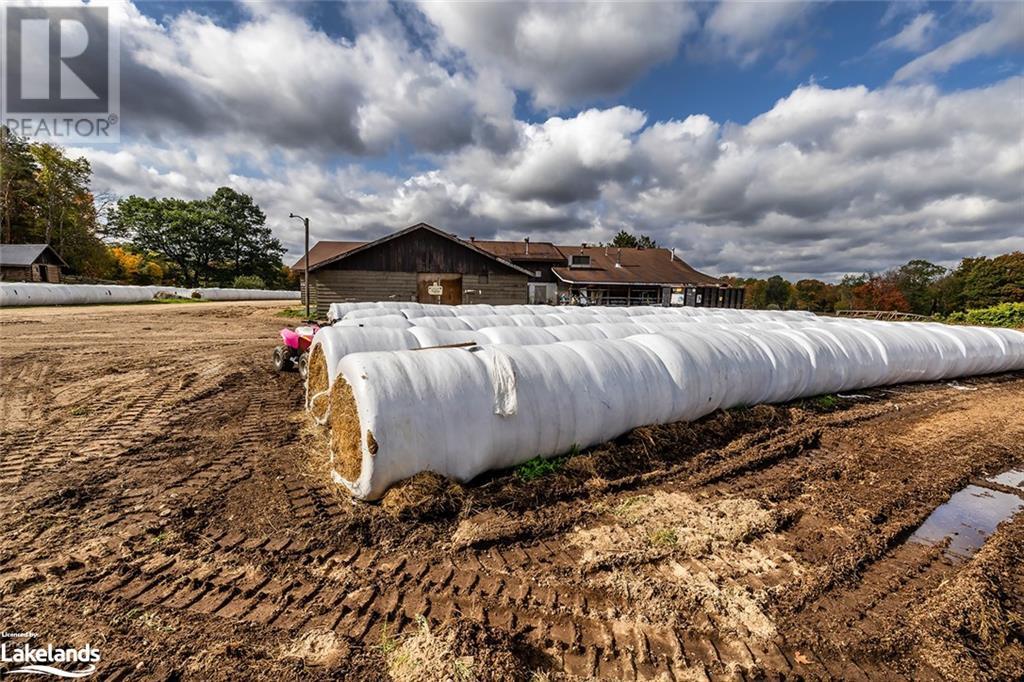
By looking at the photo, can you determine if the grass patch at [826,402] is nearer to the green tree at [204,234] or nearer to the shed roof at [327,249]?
the shed roof at [327,249]

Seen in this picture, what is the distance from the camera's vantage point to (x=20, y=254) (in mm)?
28922

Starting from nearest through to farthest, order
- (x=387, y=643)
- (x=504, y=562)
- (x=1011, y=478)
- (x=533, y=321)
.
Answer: (x=387, y=643)
(x=504, y=562)
(x=1011, y=478)
(x=533, y=321)

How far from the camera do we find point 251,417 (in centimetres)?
609

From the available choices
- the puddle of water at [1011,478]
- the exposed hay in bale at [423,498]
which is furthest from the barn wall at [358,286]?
the puddle of water at [1011,478]

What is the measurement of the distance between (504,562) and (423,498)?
95 cm

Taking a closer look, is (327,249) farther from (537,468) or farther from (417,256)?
(537,468)

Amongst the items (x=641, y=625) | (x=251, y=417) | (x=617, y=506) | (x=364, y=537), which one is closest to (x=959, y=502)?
(x=617, y=506)

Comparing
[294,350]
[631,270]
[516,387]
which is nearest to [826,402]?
[516,387]

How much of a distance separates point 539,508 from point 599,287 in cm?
2846

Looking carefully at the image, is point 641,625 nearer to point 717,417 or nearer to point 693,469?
point 693,469

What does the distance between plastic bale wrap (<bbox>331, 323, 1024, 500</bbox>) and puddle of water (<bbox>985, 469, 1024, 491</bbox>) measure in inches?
104

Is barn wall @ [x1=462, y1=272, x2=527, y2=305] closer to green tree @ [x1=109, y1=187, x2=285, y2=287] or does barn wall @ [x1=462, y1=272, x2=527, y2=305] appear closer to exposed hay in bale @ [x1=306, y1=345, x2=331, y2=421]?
exposed hay in bale @ [x1=306, y1=345, x2=331, y2=421]

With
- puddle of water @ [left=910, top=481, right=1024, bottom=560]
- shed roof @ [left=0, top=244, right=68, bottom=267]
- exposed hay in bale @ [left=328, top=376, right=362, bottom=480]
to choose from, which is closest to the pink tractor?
exposed hay in bale @ [left=328, top=376, right=362, bottom=480]

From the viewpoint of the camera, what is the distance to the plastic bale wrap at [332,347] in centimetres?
564
